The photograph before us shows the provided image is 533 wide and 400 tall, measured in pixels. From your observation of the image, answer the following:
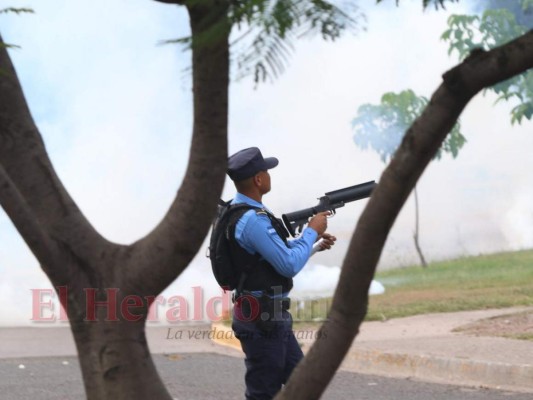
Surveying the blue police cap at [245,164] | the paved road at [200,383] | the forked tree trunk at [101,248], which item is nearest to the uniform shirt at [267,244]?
the blue police cap at [245,164]

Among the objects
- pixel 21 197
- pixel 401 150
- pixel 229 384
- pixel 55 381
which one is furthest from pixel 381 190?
pixel 55 381

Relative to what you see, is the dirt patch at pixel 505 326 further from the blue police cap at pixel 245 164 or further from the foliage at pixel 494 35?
the foliage at pixel 494 35

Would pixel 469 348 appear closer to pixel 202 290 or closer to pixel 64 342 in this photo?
pixel 64 342

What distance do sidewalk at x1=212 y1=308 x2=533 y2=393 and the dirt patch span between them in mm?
179

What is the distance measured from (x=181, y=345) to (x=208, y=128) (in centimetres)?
844

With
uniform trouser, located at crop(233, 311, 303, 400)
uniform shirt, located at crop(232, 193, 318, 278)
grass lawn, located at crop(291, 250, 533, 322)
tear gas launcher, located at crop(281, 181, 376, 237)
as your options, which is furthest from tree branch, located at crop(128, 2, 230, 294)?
grass lawn, located at crop(291, 250, 533, 322)

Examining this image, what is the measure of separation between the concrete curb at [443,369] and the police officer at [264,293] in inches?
134

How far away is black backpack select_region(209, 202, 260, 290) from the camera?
561cm

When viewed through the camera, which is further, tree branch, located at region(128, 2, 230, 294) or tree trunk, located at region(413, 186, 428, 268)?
tree trunk, located at region(413, 186, 428, 268)

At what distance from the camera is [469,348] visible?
31.9 feet

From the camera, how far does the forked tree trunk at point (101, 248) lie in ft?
12.9

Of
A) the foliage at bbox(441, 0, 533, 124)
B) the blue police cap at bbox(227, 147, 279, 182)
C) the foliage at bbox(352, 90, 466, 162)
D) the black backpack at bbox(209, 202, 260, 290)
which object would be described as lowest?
the black backpack at bbox(209, 202, 260, 290)

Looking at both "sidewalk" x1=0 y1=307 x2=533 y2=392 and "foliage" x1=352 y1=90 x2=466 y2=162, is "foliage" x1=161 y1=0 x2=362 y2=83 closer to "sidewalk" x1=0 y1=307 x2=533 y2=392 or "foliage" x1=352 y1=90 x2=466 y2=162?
"sidewalk" x1=0 y1=307 x2=533 y2=392

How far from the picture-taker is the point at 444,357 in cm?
930
